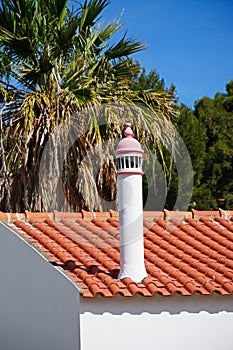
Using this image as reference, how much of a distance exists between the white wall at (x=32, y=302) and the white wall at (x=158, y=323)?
0.80ft

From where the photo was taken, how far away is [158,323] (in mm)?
7984

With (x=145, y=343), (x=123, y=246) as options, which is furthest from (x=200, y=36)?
(x=145, y=343)

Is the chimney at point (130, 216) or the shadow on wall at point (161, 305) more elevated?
the chimney at point (130, 216)

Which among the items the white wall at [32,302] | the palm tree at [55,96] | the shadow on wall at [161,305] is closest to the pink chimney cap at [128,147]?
the white wall at [32,302]

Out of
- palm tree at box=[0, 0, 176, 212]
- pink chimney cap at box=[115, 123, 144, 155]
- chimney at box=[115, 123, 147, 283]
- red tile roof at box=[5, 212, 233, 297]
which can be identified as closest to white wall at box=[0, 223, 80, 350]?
red tile roof at box=[5, 212, 233, 297]

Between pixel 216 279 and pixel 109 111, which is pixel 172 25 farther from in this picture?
pixel 216 279

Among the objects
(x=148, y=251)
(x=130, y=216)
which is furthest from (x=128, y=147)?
(x=148, y=251)

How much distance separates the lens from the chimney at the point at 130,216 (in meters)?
8.28

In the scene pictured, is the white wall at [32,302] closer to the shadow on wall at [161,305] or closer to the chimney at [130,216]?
the shadow on wall at [161,305]

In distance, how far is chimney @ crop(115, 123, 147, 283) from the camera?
27.2 ft

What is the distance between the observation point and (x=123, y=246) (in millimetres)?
8336

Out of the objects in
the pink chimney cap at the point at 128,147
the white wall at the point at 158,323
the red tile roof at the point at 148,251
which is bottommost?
the white wall at the point at 158,323

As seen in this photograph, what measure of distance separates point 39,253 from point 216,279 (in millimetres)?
2348

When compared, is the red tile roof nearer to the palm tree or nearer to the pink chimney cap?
the pink chimney cap
